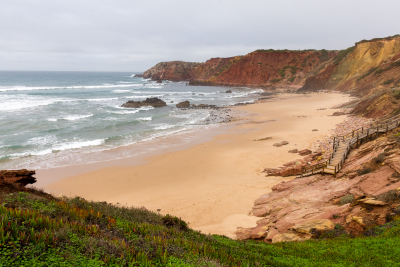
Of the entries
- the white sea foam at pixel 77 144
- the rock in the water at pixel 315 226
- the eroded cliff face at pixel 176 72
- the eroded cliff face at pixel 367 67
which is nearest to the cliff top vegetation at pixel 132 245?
the rock in the water at pixel 315 226

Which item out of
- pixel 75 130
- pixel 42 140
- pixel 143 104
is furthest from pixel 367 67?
pixel 42 140

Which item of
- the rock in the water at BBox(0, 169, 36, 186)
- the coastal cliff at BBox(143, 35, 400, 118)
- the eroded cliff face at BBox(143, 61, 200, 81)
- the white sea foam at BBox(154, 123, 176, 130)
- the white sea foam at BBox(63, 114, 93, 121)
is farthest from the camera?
the eroded cliff face at BBox(143, 61, 200, 81)

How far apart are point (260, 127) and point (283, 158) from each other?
1257cm

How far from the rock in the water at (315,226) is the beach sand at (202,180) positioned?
8.07ft

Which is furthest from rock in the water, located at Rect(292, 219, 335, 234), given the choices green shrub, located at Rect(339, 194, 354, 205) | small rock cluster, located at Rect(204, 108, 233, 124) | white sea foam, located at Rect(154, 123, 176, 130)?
small rock cluster, located at Rect(204, 108, 233, 124)

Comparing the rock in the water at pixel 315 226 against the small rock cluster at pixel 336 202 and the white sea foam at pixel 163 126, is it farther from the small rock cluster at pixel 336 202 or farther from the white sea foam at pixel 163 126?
the white sea foam at pixel 163 126

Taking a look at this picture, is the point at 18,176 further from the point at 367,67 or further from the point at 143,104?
the point at 367,67

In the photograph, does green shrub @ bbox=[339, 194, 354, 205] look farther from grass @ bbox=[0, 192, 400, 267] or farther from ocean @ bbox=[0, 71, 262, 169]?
ocean @ bbox=[0, 71, 262, 169]

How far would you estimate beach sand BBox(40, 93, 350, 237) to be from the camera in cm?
1262

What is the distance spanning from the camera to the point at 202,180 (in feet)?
55.1

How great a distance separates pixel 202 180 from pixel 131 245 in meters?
11.5

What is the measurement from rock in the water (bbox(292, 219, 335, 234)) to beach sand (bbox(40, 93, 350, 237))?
246 centimetres

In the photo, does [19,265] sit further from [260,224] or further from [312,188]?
[312,188]

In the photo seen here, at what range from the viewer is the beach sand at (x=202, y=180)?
1262 cm
